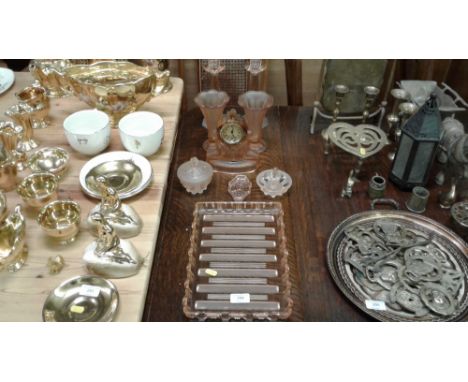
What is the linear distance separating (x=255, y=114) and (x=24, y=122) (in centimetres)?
66

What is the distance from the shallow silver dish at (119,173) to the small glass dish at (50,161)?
0.06 meters

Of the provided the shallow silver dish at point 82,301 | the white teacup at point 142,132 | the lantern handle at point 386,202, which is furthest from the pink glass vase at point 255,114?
the shallow silver dish at point 82,301

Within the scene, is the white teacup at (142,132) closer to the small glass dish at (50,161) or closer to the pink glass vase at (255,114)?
the small glass dish at (50,161)

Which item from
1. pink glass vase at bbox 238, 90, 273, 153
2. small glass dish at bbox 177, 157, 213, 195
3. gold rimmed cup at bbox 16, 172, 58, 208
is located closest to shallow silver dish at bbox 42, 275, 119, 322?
gold rimmed cup at bbox 16, 172, 58, 208

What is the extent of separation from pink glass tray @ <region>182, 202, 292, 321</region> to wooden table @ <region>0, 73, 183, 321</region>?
0.48ft

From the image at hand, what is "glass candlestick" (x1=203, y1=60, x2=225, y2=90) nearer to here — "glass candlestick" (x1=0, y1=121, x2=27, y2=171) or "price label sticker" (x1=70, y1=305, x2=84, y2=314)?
"glass candlestick" (x1=0, y1=121, x2=27, y2=171)

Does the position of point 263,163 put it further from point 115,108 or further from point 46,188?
point 46,188

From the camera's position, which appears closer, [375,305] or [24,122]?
[375,305]

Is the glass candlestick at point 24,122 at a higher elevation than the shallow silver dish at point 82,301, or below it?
higher

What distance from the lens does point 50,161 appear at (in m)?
1.16

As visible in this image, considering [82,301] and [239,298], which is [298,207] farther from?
[82,301]

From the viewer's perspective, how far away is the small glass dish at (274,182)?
4.23 feet

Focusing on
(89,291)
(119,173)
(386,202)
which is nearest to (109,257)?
(89,291)

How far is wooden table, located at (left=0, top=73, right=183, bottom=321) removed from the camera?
849 mm
